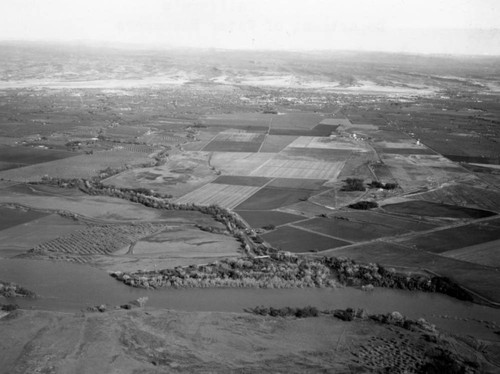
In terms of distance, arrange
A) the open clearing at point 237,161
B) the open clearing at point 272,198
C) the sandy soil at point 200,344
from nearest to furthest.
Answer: the sandy soil at point 200,344
the open clearing at point 272,198
the open clearing at point 237,161

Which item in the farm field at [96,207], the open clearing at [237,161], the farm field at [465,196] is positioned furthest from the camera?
the open clearing at [237,161]

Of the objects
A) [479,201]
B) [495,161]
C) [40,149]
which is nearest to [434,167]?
[495,161]

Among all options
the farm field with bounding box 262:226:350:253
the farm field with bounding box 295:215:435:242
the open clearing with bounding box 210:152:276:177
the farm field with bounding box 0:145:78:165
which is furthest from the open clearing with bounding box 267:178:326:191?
the farm field with bounding box 0:145:78:165

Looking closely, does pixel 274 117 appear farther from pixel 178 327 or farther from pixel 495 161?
pixel 178 327

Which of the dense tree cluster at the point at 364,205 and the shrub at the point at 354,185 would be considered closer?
the dense tree cluster at the point at 364,205

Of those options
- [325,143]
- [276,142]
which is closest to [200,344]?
[276,142]

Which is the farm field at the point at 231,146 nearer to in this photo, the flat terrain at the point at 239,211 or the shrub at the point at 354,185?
the flat terrain at the point at 239,211

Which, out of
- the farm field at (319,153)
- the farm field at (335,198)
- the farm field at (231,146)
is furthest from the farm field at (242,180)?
the farm field at (231,146)

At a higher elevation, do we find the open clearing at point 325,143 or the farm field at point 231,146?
the open clearing at point 325,143
